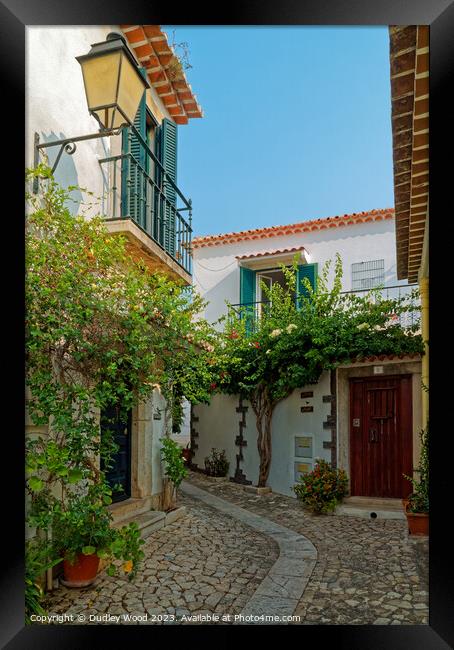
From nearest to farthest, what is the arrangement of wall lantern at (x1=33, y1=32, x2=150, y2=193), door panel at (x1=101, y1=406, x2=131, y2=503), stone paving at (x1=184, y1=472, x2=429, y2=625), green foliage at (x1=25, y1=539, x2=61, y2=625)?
1. green foliage at (x1=25, y1=539, x2=61, y2=625)
2. stone paving at (x1=184, y1=472, x2=429, y2=625)
3. wall lantern at (x1=33, y1=32, x2=150, y2=193)
4. door panel at (x1=101, y1=406, x2=131, y2=503)

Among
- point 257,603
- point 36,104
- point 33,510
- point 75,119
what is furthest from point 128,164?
point 257,603

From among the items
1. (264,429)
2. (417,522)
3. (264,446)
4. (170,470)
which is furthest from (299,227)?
(264,446)

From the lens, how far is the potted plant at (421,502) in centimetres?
393

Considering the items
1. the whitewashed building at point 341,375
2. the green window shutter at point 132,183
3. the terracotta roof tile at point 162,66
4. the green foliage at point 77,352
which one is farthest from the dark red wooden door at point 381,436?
the terracotta roof tile at point 162,66

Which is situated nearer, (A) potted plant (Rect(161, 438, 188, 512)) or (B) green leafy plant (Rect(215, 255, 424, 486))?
(A) potted plant (Rect(161, 438, 188, 512))

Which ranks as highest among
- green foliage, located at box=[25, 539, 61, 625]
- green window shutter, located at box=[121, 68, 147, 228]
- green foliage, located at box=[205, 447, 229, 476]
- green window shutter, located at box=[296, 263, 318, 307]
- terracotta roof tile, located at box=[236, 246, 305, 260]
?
green window shutter, located at box=[121, 68, 147, 228]

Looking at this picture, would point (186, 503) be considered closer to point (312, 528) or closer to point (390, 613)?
point (312, 528)

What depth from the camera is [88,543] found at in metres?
3.16

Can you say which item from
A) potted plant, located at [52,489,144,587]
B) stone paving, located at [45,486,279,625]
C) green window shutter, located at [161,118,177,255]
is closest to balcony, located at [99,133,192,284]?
green window shutter, located at [161,118,177,255]

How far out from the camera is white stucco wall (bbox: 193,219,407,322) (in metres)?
4.73

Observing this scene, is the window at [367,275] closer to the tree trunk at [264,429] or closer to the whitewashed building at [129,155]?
the whitewashed building at [129,155]

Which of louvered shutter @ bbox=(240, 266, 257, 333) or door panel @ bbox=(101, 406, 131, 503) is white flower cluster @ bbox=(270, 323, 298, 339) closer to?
louvered shutter @ bbox=(240, 266, 257, 333)

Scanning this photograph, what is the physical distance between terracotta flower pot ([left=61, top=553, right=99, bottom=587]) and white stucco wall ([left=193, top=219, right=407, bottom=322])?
239 cm

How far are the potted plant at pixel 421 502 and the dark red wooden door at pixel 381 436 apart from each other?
0.18 m
